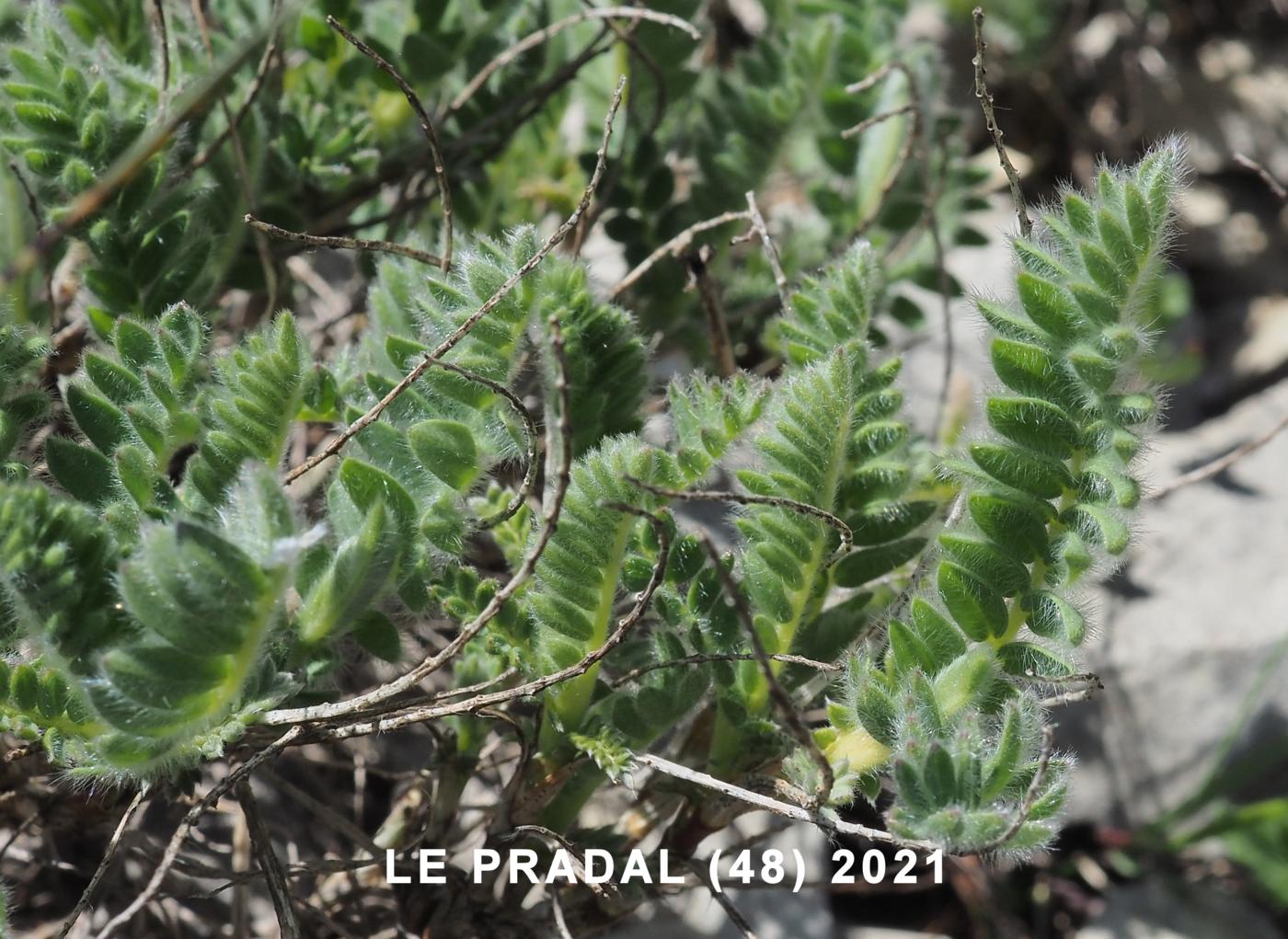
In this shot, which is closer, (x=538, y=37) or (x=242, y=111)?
(x=242, y=111)

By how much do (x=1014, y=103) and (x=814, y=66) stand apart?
154 centimetres

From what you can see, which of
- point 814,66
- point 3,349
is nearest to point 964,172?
point 814,66

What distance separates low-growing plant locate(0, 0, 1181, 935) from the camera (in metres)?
1.43

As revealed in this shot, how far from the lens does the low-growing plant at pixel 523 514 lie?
1433 millimetres

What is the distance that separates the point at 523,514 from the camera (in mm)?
1790

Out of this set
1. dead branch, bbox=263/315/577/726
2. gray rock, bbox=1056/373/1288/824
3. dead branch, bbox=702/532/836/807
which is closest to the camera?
dead branch, bbox=702/532/836/807

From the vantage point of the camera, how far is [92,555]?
4.82 ft

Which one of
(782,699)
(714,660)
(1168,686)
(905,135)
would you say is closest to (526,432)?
(714,660)

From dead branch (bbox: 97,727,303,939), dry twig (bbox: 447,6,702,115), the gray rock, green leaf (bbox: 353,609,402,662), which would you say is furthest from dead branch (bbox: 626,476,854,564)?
the gray rock

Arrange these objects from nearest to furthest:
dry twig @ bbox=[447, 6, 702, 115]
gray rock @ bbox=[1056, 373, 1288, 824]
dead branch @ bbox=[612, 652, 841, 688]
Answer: dead branch @ bbox=[612, 652, 841, 688] → dry twig @ bbox=[447, 6, 702, 115] → gray rock @ bbox=[1056, 373, 1288, 824]

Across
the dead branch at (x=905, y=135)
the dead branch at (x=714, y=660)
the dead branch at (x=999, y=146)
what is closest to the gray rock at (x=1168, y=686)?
the dead branch at (x=905, y=135)

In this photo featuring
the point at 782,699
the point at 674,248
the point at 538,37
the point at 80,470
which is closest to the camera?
the point at 782,699

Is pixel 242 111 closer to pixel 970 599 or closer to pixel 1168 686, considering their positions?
pixel 970 599

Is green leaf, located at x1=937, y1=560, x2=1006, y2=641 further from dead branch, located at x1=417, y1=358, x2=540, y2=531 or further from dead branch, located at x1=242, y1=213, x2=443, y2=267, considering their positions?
dead branch, located at x1=242, y1=213, x2=443, y2=267
